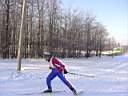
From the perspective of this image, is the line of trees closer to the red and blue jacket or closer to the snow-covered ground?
the snow-covered ground

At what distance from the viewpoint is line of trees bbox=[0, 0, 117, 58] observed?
161 feet

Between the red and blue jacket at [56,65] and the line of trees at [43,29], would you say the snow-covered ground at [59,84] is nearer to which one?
the red and blue jacket at [56,65]

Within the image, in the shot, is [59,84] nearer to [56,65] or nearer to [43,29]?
[56,65]

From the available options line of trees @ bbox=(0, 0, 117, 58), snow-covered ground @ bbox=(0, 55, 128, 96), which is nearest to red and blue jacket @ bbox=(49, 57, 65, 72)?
snow-covered ground @ bbox=(0, 55, 128, 96)

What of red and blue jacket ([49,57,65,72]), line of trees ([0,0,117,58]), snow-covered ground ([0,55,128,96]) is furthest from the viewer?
line of trees ([0,0,117,58])

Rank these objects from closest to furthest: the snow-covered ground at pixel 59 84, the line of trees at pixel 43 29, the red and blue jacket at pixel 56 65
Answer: the red and blue jacket at pixel 56 65 → the snow-covered ground at pixel 59 84 → the line of trees at pixel 43 29

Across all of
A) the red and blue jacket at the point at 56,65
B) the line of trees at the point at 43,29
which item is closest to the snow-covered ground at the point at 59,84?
the red and blue jacket at the point at 56,65

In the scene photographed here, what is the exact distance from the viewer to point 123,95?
1152cm

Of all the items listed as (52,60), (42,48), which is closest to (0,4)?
(42,48)

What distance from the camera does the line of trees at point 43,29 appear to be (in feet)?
161

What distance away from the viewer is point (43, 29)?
5534 cm

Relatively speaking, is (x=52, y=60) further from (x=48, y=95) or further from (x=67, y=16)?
(x=67, y=16)

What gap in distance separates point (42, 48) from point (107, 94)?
42.4 meters

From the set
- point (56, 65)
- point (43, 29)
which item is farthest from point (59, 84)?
point (43, 29)
